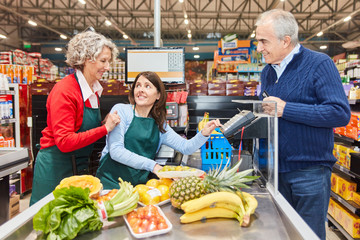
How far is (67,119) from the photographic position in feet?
7.00

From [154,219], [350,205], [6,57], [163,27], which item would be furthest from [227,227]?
[163,27]

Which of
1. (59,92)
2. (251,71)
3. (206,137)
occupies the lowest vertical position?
(206,137)

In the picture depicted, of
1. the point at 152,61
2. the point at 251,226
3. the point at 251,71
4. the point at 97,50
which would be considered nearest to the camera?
the point at 251,226

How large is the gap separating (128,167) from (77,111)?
0.57m

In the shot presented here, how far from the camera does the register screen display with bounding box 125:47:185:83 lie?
3400 mm

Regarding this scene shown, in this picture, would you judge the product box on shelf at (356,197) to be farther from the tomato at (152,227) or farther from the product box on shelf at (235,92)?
the tomato at (152,227)

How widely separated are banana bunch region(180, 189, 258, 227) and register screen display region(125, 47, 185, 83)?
2.15 metres

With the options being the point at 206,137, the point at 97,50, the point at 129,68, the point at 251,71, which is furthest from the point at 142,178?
the point at 251,71

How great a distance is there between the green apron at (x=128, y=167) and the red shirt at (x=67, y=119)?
216 mm

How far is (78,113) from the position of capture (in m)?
2.30

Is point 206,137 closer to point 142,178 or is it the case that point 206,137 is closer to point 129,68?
point 142,178

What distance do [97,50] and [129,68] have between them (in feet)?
3.64

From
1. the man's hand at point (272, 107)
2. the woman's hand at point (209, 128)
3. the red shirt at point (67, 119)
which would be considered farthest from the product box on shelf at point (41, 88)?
the man's hand at point (272, 107)

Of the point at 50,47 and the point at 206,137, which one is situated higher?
the point at 50,47
